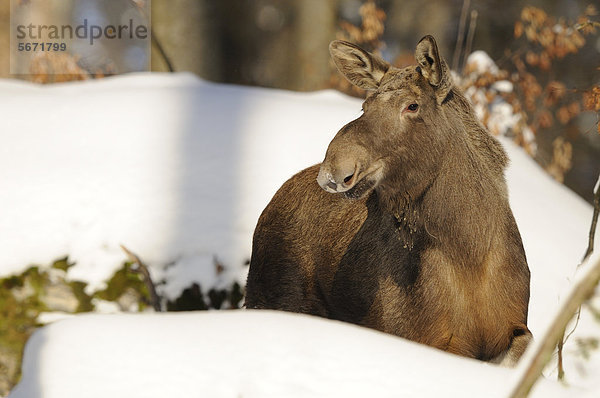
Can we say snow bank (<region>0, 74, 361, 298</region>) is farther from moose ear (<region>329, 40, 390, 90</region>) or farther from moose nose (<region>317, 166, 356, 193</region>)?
moose nose (<region>317, 166, 356, 193</region>)

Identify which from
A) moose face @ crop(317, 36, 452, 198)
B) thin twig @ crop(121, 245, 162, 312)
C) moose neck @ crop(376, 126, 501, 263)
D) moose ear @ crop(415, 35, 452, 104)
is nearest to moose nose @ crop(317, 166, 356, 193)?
moose face @ crop(317, 36, 452, 198)

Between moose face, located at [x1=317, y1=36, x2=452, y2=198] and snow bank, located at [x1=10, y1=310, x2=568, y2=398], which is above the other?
moose face, located at [x1=317, y1=36, x2=452, y2=198]

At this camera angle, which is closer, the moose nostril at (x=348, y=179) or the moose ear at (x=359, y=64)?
the moose nostril at (x=348, y=179)

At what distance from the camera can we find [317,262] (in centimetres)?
478

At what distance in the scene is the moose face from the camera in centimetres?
359

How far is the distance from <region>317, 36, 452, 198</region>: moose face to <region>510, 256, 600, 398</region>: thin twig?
2033 millimetres

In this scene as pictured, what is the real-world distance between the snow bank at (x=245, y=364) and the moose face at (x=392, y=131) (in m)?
1.08

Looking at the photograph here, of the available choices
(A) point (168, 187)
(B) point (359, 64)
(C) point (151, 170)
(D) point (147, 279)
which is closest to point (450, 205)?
(B) point (359, 64)

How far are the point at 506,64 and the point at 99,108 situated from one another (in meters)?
9.06

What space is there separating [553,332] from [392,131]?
238 cm

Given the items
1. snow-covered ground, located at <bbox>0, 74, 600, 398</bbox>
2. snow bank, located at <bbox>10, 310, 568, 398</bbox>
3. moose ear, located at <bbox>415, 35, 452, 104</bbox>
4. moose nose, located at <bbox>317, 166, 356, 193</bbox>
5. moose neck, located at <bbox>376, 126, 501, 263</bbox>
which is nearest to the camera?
snow bank, located at <bbox>10, 310, 568, 398</bbox>

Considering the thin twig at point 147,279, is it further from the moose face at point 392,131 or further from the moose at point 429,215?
the moose face at point 392,131

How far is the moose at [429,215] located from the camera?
3.80 meters

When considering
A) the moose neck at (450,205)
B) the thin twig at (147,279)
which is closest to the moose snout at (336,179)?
the moose neck at (450,205)
